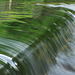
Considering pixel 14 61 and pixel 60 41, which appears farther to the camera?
pixel 60 41

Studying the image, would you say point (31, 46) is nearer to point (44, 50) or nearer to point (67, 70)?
point (44, 50)

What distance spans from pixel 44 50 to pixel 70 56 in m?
1.14

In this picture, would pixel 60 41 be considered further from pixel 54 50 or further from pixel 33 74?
pixel 33 74

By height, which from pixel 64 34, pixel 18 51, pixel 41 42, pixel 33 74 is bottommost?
pixel 33 74

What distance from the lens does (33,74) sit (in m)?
3.56

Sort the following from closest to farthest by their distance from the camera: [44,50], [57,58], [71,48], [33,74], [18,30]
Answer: [33,74]
[44,50]
[57,58]
[18,30]
[71,48]

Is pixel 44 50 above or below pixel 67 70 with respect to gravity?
above

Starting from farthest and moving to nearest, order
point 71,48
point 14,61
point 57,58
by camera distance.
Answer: point 71,48 < point 57,58 < point 14,61

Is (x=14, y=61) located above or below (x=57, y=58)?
below

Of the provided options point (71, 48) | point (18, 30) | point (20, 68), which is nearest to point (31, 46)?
point (20, 68)

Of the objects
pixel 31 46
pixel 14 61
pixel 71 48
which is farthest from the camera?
pixel 71 48

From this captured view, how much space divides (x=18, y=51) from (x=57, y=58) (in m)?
1.35

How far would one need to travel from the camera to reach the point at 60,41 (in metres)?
5.53

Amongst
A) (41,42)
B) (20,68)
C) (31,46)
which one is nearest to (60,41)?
(41,42)
